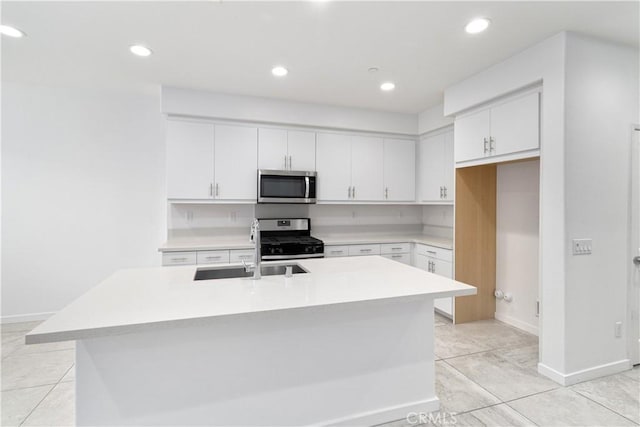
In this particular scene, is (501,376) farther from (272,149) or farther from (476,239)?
(272,149)

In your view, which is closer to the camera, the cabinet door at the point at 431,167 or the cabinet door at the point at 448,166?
the cabinet door at the point at 448,166

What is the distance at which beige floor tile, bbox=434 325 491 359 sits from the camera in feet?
9.57

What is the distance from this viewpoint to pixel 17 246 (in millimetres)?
3545

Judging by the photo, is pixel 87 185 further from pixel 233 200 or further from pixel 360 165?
pixel 360 165

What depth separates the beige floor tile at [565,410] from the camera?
6.43 ft

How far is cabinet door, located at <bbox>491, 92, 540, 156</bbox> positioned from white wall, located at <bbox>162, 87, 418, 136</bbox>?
157cm

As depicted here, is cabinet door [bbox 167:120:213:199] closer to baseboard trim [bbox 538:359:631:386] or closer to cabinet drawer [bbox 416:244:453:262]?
cabinet drawer [bbox 416:244:453:262]

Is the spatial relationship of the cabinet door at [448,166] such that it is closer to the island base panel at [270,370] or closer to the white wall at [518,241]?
the white wall at [518,241]

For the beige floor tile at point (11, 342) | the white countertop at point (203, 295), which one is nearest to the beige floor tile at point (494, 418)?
the white countertop at point (203, 295)

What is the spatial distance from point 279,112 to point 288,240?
1.56 metres

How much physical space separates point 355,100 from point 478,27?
5.76 ft

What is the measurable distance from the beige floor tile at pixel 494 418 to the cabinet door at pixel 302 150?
2991mm

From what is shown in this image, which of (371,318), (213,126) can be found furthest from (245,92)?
(371,318)

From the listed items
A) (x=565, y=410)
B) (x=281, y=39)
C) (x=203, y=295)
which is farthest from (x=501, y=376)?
(x=281, y=39)
